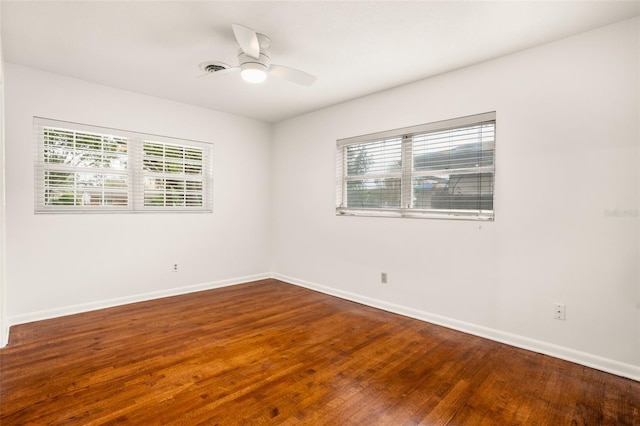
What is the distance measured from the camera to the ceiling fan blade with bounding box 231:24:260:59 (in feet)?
7.22

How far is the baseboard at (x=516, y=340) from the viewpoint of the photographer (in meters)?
2.37

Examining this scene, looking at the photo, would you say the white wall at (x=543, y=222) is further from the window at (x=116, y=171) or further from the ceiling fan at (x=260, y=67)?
the window at (x=116, y=171)

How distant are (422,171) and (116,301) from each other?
386cm

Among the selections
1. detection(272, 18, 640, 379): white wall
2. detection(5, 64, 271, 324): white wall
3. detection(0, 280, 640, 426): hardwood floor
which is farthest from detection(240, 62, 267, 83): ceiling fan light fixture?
detection(0, 280, 640, 426): hardwood floor

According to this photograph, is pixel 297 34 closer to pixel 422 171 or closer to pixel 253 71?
pixel 253 71

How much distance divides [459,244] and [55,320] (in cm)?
419

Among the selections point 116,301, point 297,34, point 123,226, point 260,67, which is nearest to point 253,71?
point 260,67

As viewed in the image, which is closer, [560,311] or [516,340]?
[560,311]

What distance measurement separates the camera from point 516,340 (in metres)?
2.83

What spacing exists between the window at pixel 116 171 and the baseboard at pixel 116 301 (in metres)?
1.06

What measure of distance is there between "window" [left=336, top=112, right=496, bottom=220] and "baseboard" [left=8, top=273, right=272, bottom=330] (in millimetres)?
2025

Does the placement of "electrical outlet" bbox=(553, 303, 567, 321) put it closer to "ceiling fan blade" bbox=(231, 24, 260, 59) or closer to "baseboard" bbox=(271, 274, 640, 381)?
"baseboard" bbox=(271, 274, 640, 381)

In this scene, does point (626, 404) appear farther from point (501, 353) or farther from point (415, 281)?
point (415, 281)

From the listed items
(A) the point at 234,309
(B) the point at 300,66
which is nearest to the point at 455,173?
(B) the point at 300,66
